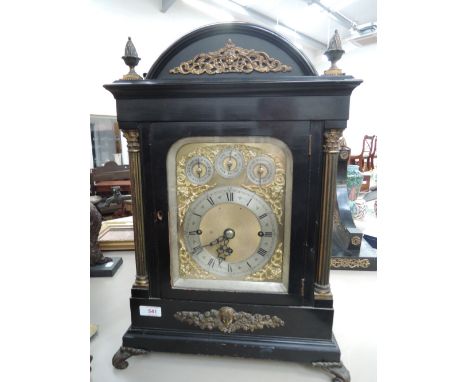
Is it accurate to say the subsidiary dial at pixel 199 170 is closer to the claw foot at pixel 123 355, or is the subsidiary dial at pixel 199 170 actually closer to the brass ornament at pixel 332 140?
the brass ornament at pixel 332 140

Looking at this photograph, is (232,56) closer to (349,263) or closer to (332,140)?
(332,140)

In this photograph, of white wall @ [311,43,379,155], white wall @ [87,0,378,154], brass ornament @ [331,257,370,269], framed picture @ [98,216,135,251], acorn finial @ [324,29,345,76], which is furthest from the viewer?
white wall @ [311,43,379,155]

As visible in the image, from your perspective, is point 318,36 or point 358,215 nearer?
point 358,215

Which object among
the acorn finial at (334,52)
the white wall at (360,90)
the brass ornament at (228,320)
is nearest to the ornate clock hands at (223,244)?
the brass ornament at (228,320)

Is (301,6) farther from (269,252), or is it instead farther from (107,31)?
(269,252)

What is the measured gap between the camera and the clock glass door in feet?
2.26

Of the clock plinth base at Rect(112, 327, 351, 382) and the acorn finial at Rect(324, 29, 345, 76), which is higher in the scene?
the acorn finial at Rect(324, 29, 345, 76)

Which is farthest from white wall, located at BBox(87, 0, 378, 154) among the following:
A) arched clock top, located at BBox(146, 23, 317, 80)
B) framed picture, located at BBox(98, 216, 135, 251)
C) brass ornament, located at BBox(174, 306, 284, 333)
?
brass ornament, located at BBox(174, 306, 284, 333)

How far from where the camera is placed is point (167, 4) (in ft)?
10.3

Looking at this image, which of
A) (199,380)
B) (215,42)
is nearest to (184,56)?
(215,42)

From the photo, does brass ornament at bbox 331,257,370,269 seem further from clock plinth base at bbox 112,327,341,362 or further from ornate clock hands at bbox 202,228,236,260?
ornate clock hands at bbox 202,228,236,260

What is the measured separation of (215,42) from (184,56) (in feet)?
0.26

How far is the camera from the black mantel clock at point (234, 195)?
24.8 inches

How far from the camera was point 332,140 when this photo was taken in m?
0.64
